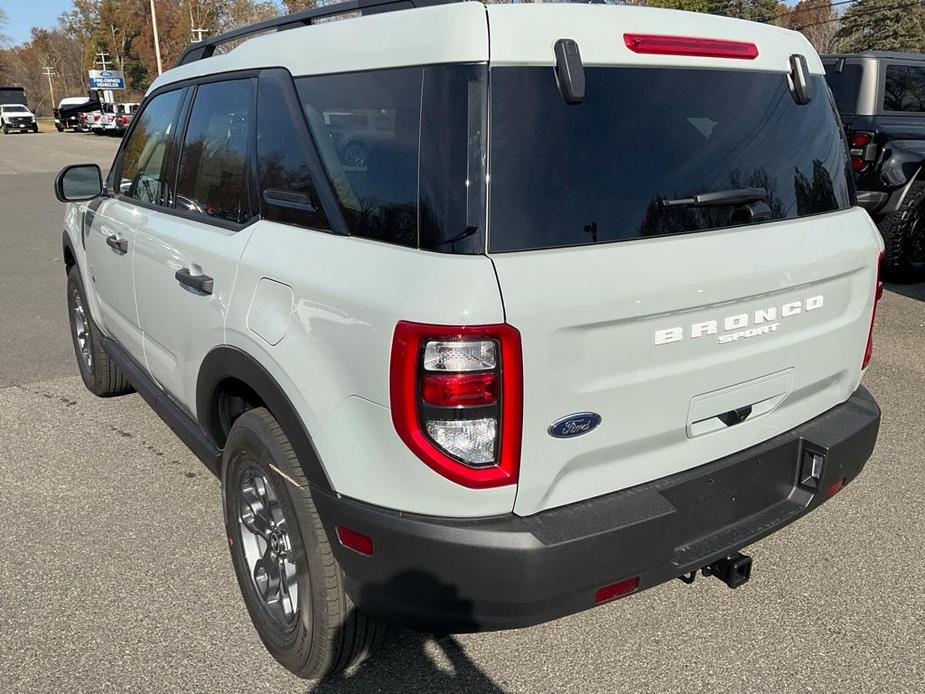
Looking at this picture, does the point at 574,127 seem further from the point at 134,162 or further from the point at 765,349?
the point at 134,162

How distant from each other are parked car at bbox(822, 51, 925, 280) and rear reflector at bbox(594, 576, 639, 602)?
625 centimetres

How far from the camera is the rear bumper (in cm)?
185

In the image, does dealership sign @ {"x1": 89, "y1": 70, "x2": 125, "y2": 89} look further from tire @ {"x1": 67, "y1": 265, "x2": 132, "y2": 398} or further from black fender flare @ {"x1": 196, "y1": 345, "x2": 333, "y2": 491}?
black fender flare @ {"x1": 196, "y1": 345, "x2": 333, "y2": 491}

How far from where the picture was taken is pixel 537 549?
1839 mm


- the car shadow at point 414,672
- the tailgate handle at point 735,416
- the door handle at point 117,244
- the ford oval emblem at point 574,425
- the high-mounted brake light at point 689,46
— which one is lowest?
the car shadow at point 414,672

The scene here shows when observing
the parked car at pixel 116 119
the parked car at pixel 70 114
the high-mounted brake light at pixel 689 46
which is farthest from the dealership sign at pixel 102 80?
the high-mounted brake light at pixel 689 46

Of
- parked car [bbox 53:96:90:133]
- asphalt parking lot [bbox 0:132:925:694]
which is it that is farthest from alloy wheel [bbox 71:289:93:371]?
parked car [bbox 53:96:90:133]

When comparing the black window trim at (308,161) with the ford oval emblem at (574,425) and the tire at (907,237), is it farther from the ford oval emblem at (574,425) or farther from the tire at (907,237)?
the tire at (907,237)

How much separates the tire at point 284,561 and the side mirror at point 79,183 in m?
2.11

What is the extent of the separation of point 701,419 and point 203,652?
5.77 feet

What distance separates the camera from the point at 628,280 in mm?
1896

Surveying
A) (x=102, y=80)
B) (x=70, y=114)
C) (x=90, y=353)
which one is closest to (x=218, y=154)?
(x=90, y=353)

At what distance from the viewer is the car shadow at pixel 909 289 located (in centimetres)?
714

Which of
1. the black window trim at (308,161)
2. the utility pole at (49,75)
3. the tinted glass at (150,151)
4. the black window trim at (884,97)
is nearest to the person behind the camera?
the black window trim at (308,161)
